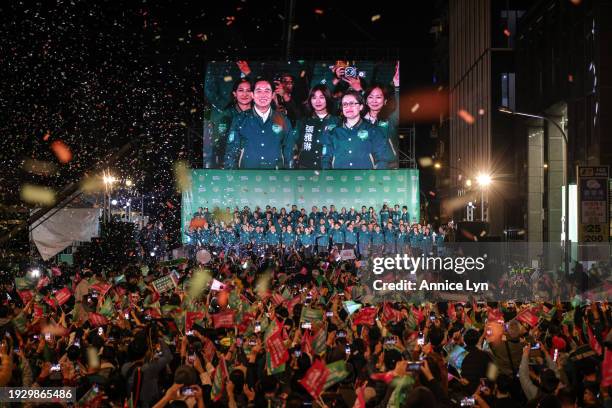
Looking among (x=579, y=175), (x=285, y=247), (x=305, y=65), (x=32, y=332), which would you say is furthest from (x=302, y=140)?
(x=32, y=332)

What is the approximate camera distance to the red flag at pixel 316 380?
23.2 feet

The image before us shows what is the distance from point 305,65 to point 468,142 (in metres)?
14.6

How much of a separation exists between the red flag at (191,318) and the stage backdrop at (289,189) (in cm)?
2429

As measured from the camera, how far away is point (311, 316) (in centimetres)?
1099

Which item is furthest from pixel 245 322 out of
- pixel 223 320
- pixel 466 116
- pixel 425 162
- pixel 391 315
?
pixel 425 162

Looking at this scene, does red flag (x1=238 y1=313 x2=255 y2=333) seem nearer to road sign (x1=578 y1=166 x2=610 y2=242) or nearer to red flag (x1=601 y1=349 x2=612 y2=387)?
red flag (x1=601 y1=349 x2=612 y2=387)

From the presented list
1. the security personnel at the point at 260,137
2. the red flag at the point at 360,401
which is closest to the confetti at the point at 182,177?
the security personnel at the point at 260,137

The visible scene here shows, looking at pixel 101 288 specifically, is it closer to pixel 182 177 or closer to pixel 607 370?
pixel 607 370

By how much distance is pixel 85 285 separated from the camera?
16.2 m

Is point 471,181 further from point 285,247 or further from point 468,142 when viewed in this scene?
point 285,247

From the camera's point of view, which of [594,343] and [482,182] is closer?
[594,343]

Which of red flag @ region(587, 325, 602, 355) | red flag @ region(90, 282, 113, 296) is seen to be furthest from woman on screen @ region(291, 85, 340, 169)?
red flag @ region(587, 325, 602, 355)

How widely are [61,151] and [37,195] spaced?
150 cm

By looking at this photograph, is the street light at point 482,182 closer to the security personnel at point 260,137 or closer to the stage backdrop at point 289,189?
the stage backdrop at point 289,189
